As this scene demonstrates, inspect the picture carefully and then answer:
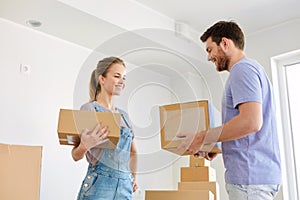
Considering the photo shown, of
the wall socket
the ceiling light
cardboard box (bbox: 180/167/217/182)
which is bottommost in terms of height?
cardboard box (bbox: 180/167/217/182)

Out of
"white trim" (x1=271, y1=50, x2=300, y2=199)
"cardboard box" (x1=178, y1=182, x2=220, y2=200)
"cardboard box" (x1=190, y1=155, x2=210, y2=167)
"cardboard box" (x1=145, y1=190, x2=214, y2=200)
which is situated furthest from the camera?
"white trim" (x1=271, y1=50, x2=300, y2=199)

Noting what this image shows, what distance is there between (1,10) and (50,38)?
41 cm

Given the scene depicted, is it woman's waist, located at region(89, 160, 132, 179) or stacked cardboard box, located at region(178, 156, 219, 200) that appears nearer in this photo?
woman's waist, located at region(89, 160, 132, 179)

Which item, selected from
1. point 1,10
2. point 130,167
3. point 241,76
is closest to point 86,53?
point 1,10

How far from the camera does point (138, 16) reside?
2.51m

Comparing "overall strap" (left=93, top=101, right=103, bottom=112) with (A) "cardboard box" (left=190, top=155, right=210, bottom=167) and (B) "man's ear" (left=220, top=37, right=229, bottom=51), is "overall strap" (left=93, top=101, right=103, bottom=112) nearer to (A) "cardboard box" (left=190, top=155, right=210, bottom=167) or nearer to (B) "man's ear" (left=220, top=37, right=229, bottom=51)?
(B) "man's ear" (left=220, top=37, right=229, bottom=51)

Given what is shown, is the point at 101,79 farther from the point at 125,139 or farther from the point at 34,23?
the point at 34,23

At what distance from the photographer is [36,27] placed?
2371 mm

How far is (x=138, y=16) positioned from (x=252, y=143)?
160 centimetres

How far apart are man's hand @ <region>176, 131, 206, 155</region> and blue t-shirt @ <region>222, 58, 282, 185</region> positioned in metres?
0.09

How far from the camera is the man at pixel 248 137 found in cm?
112

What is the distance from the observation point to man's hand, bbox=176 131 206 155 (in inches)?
48.2

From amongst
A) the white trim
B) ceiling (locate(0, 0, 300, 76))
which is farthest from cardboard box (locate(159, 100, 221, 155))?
the white trim

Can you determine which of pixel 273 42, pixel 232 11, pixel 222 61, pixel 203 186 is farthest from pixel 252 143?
pixel 273 42
